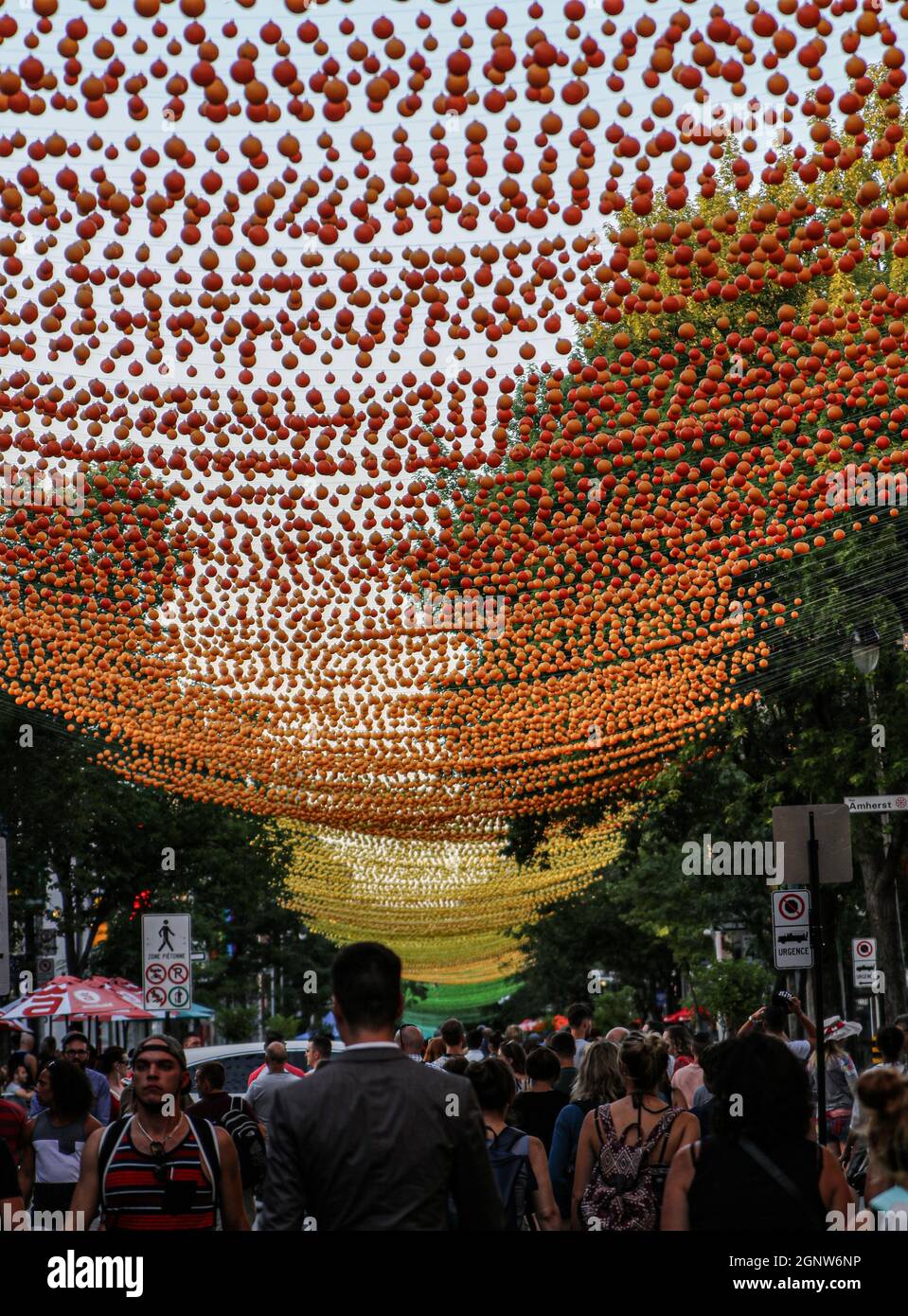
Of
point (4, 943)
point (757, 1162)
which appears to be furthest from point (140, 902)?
point (757, 1162)

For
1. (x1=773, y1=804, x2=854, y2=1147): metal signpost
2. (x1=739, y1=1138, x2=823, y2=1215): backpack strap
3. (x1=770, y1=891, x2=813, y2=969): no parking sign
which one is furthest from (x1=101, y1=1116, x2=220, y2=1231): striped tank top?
(x1=770, y1=891, x2=813, y2=969): no parking sign

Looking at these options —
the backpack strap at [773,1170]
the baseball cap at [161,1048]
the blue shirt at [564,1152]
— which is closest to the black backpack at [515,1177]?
the blue shirt at [564,1152]

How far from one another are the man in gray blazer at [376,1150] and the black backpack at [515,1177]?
309 centimetres

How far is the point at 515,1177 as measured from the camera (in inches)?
299

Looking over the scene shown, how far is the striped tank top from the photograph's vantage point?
19.0 ft

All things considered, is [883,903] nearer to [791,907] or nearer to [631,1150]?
[791,907]

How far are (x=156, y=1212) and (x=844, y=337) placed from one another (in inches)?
313

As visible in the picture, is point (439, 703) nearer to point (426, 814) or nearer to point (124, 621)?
point (124, 621)

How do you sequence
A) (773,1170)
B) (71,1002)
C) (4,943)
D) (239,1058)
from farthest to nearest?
(71,1002) < (239,1058) < (4,943) < (773,1170)

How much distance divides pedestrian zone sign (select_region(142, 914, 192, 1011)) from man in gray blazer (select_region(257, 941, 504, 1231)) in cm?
1518

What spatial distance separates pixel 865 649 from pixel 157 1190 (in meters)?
20.0

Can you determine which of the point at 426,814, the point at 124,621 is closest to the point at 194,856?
the point at 426,814

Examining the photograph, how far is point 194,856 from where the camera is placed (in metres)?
46.2

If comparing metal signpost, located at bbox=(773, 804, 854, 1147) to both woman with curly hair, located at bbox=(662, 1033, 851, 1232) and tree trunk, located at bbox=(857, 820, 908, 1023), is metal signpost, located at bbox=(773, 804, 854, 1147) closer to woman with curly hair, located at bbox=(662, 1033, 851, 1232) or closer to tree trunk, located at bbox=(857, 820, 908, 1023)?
woman with curly hair, located at bbox=(662, 1033, 851, 1232)
